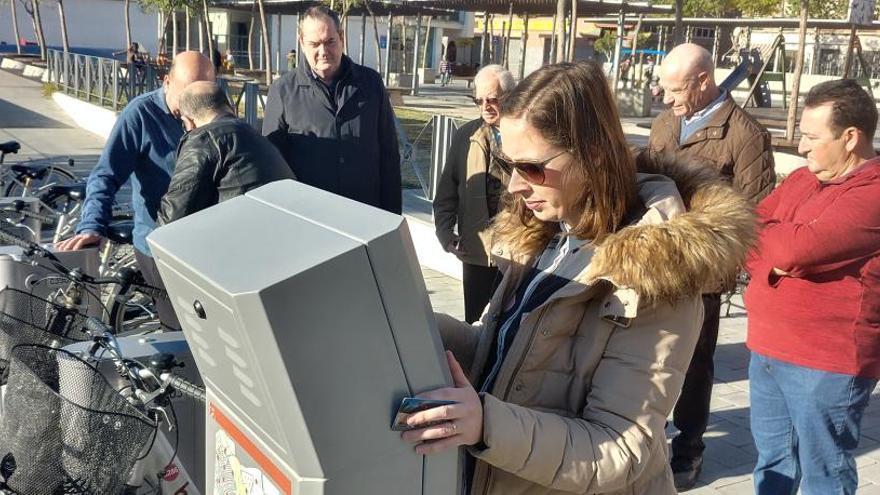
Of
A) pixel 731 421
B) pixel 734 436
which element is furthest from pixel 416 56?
pixel 734 436

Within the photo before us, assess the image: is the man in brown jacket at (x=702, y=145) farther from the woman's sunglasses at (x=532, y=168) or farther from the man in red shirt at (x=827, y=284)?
the woman's sunglasses at (x=532, y=168)

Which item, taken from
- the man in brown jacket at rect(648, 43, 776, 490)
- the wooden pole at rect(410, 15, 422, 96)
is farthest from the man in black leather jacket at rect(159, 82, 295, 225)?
the wooden pole at rect(410, 15, 422, 96)

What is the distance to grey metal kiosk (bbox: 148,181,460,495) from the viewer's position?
1.21 meters

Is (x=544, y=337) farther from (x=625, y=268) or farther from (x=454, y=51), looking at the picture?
(x=454, y=51)

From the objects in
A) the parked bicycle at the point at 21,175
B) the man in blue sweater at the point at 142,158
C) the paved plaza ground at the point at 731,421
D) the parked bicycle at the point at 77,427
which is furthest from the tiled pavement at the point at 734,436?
the parked bicycle at the point at 21,175

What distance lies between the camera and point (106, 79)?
59.9 feet

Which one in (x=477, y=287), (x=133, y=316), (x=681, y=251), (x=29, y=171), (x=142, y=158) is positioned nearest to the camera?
(x=681, y=251)

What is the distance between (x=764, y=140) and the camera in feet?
12.9

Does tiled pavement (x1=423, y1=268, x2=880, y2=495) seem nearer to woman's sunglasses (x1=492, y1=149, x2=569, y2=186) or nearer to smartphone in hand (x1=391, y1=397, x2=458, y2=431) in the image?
woman's sunglasses (x1=492, y1=149, x2=569, y2=186)

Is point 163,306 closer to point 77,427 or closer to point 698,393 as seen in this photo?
point 77,427

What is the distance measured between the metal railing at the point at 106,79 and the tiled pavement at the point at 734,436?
1306 cm

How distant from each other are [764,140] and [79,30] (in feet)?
169

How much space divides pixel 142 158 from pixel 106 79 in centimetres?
1507

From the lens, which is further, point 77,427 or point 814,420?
point 814,420
